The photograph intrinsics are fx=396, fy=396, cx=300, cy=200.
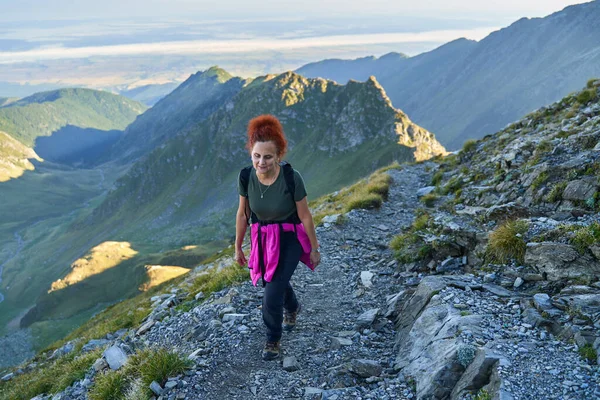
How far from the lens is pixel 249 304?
10.9 metres

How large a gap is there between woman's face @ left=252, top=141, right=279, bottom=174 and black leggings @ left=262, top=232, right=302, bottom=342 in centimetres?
139

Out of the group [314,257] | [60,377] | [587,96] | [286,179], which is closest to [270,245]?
[314,257]

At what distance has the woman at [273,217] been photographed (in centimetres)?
759

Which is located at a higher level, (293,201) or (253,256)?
(293,201)

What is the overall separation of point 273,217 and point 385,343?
3.67 m

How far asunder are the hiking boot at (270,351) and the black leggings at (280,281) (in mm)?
241

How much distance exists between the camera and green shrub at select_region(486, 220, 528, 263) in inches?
370

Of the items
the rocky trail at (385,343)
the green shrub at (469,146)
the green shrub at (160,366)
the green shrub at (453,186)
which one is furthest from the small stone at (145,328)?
the green shrub at (469,146)

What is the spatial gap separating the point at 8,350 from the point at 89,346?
124494mm

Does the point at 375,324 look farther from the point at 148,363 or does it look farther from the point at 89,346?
the point at 89,346

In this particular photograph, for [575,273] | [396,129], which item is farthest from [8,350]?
[396,129]

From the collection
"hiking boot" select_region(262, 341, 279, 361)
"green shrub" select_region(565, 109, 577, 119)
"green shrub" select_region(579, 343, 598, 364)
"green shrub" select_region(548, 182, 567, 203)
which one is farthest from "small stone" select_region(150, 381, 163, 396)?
"green shrub" select_region(565, 109, 577, 119)

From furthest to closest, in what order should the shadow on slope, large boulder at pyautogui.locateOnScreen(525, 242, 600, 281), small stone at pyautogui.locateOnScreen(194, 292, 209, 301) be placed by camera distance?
the shadow on slope
small stone at pyautogui.locateOnScreen(194, 292, 209, 301)
large boulder at pyautogui.locateOnScreen(525, 242, 600, 281)

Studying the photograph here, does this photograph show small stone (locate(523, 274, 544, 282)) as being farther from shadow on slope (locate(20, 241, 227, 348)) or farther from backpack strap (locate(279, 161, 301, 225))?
shadow on slope (locate(20, 241, 227, 348))
